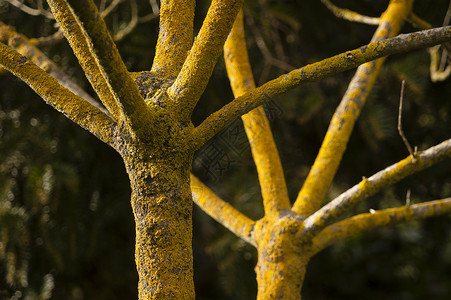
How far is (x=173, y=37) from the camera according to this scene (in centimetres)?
58

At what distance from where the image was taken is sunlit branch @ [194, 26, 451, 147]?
1.55 feet

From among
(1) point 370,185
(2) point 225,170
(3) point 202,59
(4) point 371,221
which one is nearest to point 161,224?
(3) point 202,59

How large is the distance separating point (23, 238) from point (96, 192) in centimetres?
30

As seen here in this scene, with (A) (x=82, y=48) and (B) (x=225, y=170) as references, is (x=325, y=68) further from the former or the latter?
Answer: (B) (x=225, y=170)

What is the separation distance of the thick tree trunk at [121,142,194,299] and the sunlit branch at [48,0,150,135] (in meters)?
0.04

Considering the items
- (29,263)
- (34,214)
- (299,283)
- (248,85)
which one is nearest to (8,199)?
(34,214)

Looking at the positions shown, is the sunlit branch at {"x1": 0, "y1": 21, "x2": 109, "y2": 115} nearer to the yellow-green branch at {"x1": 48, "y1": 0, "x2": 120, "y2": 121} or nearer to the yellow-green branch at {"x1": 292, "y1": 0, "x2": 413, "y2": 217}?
the yellow-green branch at {"x1": 48, "y1": 0, "x2": 120, "y2": 121}

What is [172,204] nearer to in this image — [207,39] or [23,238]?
[207,39]

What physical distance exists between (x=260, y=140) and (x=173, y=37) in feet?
0.90

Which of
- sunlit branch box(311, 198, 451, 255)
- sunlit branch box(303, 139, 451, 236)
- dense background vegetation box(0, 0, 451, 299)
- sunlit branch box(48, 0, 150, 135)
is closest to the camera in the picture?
sunlit branch box(48, 0, 150, 135)

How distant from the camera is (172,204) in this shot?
18.8 inches

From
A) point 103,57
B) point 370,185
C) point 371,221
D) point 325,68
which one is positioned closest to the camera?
point 103,57

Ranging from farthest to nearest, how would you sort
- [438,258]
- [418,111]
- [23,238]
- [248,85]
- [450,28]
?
[438,258] → [418,111] → [23,238] → [248,85] → [450,28]

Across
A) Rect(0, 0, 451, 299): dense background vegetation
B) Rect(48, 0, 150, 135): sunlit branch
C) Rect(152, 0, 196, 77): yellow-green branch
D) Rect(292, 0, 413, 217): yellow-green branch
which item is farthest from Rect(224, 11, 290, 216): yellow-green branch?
Rect(0, 0, 451, 299): dense background vegetation
